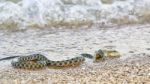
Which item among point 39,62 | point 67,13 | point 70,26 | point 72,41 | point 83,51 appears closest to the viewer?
point 39,62

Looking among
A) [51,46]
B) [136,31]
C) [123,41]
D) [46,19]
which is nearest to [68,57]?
[51,46]

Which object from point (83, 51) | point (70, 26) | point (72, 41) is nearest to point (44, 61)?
point (83, 51)

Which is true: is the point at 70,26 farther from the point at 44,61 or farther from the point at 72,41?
the point at 44,61

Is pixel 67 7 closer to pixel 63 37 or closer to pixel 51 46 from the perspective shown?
pixel 63 37

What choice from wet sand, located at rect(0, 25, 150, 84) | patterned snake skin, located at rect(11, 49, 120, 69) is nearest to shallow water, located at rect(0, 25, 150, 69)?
wet sand, located at rect(0, 25, 150, 84)

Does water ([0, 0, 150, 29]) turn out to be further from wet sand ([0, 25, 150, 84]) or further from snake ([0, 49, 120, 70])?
snake ([0, 49, 120, 70])

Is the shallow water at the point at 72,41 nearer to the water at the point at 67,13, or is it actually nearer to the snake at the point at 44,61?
the snake at the point at 44,61

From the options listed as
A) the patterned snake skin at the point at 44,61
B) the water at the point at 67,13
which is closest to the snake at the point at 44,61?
the patterned snake skin at the point at 44,61
